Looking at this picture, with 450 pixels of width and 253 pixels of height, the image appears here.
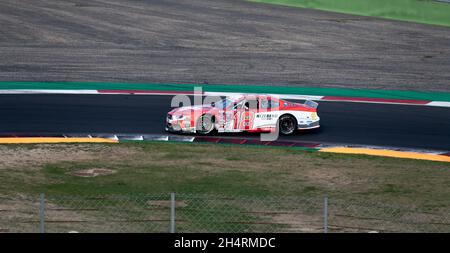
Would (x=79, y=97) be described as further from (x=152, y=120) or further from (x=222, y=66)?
(x=222, y=66)

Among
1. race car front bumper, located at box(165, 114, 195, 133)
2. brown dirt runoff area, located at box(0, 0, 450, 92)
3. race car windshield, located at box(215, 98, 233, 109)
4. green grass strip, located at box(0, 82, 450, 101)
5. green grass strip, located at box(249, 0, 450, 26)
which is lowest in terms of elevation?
race car front bumper, located at box(165, 114, 195, 133)

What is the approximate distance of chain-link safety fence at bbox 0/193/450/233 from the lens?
59.5 feet

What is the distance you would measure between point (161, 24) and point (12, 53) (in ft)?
26.3

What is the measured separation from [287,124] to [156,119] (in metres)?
4.40

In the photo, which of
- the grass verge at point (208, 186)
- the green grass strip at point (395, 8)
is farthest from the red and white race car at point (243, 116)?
the green grass strip at point (395, 8)

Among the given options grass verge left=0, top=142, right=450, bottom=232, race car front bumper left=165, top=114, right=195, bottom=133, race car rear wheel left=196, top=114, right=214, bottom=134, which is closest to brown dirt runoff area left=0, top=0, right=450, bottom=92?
race car front bumper left=165, top=114, right=195, bottom=133

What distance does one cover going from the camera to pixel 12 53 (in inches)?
1625

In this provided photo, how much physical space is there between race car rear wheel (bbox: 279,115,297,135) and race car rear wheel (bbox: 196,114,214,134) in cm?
210

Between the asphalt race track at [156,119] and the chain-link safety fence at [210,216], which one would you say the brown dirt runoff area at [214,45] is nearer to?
the asphalt race track at [156,119]

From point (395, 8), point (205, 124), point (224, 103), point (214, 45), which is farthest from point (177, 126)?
point (395, 8)

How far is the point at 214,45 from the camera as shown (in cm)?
4316

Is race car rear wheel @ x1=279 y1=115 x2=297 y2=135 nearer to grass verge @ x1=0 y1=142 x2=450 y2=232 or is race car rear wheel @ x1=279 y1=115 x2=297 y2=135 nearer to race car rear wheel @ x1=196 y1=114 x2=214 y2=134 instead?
grass verge @ x1=0 y1=142 x2=450 y2=232

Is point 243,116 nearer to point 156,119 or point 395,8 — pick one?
point 156,119

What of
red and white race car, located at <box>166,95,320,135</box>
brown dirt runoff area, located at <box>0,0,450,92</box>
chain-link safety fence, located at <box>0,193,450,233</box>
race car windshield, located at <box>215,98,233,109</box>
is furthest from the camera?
brown dirt runoff area, located at <box>0,0,450,92</box>
